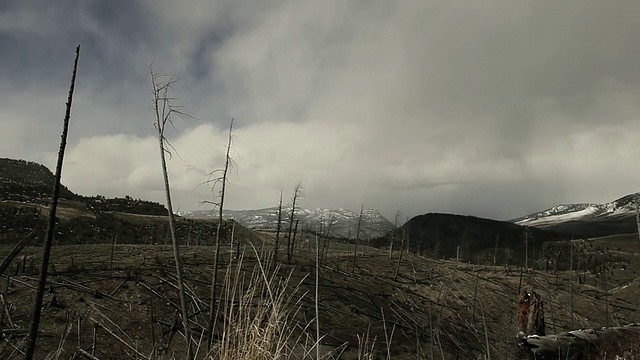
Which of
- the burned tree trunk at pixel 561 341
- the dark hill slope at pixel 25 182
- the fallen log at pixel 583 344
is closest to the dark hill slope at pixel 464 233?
the dark hill slope at pixel 25 182

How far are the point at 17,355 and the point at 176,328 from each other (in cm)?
566

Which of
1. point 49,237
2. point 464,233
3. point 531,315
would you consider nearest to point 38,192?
point 531,315

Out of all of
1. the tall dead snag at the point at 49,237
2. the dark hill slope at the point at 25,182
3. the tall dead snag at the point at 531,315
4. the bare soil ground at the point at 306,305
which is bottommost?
the bare soil ground at the point at 306,305

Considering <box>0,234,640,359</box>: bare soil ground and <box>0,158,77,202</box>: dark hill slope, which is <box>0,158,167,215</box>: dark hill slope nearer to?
<box>0,158,77,202</box>: dark hill slope

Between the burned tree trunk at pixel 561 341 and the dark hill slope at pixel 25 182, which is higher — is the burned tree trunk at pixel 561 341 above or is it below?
below

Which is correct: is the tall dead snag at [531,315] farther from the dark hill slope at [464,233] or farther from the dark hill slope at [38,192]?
the dark hill slope at [464,233]

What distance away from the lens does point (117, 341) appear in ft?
52.7

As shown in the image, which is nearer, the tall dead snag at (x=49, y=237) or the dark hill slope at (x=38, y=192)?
the tall dead snag at (x=49, y=237)

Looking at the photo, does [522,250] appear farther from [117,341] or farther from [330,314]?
[117,341]

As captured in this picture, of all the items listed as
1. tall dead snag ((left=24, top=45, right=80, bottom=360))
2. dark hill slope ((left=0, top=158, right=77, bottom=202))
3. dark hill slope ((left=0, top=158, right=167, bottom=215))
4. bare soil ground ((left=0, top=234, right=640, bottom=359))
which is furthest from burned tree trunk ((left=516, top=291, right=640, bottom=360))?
dark hill slope ((left=0, top=158, right=77, bottom=202))

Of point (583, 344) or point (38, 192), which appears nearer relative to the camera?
point (583, 344)

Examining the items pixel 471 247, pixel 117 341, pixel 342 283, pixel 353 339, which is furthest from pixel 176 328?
pixel 471 247

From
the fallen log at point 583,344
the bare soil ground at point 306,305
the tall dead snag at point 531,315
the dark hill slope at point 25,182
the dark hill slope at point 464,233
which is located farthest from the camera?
the dark hill slope at point 464,233

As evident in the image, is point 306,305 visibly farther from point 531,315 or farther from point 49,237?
point 49,237
